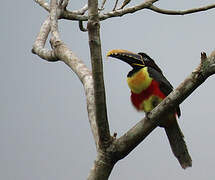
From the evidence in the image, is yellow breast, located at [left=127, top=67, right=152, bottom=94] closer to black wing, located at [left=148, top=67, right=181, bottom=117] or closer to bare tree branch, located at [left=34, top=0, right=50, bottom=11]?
black wing, located at [left=148, top=67, right=181, bottom=117]

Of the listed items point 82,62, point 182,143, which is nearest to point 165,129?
point 182,143

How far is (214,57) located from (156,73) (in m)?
1.00

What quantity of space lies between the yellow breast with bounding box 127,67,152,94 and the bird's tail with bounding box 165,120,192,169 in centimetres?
46

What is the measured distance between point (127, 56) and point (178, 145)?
877 mm

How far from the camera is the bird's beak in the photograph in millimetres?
2617

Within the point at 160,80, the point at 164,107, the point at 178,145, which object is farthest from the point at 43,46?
the point at 164,107

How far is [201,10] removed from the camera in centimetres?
319

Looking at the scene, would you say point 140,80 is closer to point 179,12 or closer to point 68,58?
point 68,58

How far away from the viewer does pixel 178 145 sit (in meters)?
3.09

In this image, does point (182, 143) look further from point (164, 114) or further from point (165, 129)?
point (164, 114)

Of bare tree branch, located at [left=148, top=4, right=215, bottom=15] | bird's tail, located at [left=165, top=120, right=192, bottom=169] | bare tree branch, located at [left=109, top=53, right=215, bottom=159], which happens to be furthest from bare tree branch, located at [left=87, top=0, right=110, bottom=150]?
bare tree branch, located at [left=148, top=4, right=215, bottom=15]

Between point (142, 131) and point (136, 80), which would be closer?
point (142, 131)

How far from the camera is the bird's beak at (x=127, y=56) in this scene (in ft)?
8.58

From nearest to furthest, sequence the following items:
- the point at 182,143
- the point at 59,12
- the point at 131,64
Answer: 1. the point at 131,64
2. the point at 182,143
3. the point at 59,12
